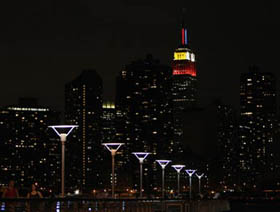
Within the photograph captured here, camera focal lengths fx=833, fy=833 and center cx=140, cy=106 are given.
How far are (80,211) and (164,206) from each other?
15.5 metres

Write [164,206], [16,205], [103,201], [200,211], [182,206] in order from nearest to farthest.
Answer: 1. [16,205]
2. [103,201]
3. [164,206]
4. [182,206]
5. [200,211]

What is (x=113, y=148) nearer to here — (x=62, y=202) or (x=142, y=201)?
(x=142, y=201)

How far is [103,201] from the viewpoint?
36750 mm

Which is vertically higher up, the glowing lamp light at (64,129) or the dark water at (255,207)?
the glowing lamp light at (64,129)

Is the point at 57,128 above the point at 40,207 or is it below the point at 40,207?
above

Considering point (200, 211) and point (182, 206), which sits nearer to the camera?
point (182, 206)

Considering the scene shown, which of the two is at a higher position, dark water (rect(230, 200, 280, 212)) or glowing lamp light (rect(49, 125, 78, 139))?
glowing lamp light (rect(49, 125, 78, 139))

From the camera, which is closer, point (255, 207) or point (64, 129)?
point (64, 129)

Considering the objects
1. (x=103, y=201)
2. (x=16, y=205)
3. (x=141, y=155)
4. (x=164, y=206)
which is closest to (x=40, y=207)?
(x=16, y=205)

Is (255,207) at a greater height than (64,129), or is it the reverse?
(64,129)

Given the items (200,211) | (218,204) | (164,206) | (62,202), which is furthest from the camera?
(218,204)

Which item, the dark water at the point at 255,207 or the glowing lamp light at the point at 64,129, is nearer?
the glowing lamp light at the point at 64,129

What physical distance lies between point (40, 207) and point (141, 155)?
43.9m

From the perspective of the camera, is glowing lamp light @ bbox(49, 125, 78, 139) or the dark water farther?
the dark water
